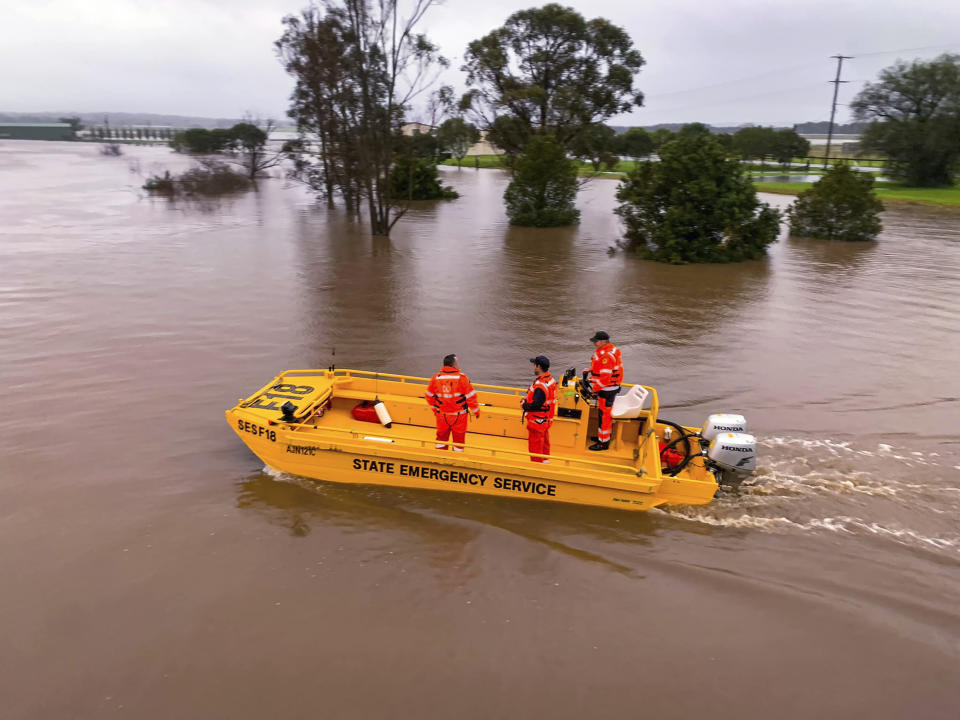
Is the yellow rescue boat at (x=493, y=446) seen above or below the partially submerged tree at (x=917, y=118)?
below

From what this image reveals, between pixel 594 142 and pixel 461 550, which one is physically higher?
pixel 594 142

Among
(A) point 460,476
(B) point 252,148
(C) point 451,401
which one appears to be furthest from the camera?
(B) point 252,148

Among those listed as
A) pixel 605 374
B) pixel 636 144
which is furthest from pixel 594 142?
pixel 605 374

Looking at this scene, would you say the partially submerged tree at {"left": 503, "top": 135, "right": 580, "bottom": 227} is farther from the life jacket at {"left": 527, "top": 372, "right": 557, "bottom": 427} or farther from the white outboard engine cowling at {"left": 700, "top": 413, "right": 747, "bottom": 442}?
the life jacket at {"left": 527, "top": 372, "right": 557, "bottom": 427}

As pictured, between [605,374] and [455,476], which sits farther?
[605,374]

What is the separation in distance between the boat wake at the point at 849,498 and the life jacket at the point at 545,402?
1752mm

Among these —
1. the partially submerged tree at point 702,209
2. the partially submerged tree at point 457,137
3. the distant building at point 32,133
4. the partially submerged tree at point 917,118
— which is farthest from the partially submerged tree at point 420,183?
the distant building at point 32,133

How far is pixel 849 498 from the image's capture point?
7508mm

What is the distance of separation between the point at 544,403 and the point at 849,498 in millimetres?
3911

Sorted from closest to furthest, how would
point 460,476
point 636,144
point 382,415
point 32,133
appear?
1. point 460,476
2. point 382,415
3. point 636,144
4. point 32,133

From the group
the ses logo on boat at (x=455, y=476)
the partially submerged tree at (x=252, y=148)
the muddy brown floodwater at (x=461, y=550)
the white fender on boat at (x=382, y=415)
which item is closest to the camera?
the muddy brown floodwater at (x=461, y=550)

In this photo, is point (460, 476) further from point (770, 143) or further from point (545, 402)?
point (770, 143)

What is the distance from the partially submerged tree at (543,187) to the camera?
27.5 m

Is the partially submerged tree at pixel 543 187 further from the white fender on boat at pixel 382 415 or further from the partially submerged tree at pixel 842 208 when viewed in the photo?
the white fender on boat at pixel 382 415
